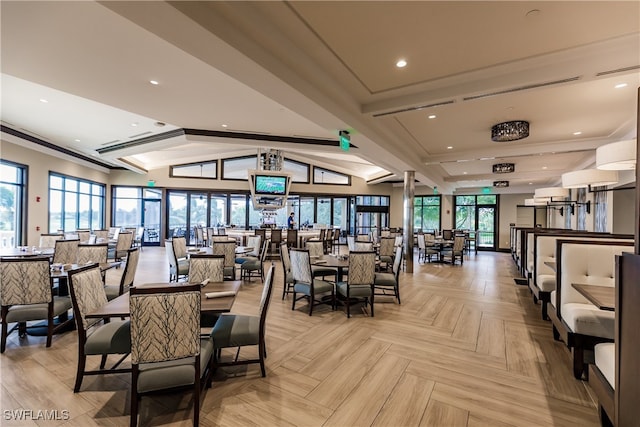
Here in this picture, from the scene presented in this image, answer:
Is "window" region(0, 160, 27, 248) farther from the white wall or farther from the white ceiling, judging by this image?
the white ceiling

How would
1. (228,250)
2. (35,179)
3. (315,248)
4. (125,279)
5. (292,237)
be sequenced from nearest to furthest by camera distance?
(125,279), (228,250), (315,248), (35,179), (292,237)

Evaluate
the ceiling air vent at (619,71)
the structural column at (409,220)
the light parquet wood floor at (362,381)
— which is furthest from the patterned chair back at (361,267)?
the structural column at (409,220)

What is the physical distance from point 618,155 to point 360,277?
3053 mm

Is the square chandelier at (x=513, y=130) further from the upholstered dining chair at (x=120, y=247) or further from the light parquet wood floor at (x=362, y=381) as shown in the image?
the upholstered dining chair at (x=120, y=247)

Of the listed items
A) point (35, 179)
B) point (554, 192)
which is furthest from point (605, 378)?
point (35, 179)

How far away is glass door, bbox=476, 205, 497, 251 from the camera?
14000 millimetres

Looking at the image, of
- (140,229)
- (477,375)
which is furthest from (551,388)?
(140,229)

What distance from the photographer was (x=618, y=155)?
9.05 ft

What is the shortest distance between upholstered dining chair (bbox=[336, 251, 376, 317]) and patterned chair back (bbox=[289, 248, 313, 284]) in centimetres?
57

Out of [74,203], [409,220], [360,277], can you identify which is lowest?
[360,277]

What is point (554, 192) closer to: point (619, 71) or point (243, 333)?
point (619, 71)

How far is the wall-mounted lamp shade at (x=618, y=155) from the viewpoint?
269 centimetres

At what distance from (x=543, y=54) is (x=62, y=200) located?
1230 cm

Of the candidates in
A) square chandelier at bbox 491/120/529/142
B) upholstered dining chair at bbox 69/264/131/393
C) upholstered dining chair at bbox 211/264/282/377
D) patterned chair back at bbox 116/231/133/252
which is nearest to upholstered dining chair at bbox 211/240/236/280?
upholstered dining chair at bbox 211/264/282/377
